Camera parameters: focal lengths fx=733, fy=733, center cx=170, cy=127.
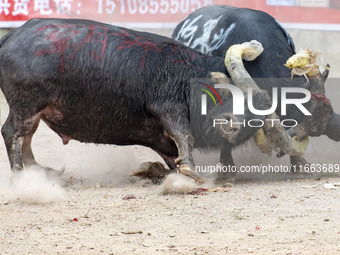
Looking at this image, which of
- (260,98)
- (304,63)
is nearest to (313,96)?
(304,63)

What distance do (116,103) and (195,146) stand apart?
762 millimetres

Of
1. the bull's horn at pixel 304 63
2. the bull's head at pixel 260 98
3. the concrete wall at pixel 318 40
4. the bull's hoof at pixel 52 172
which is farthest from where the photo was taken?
the concrete wall at pixel 318 40

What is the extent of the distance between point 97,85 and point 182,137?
2.65 feet

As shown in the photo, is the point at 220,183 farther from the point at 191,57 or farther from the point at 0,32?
the point at 0,32

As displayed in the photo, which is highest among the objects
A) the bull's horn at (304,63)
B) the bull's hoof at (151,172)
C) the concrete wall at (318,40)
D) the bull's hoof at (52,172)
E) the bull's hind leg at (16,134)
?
the bull's horn at (304,63)

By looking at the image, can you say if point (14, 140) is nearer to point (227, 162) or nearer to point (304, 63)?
point (227, 162)

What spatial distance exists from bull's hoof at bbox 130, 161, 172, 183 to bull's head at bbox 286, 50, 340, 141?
113cm

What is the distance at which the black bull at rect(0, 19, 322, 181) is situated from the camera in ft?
19.1

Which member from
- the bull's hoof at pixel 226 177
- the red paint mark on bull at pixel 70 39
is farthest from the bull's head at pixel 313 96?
the red paint mark on bull at pixel 70 39

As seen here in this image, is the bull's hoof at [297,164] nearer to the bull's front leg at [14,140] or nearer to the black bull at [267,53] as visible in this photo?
the black bull at [267,53]

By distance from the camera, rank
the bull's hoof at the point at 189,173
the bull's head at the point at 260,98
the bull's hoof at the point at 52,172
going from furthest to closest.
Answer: the bull's hoof at the point at 52,172, the bull's head at the point at 260,98, the bull's hoof at the point at 189,173

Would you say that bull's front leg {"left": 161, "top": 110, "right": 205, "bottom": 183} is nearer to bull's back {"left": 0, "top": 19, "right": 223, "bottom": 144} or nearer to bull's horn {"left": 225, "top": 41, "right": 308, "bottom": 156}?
bull's back {"left": 0, "top": 19, "right": 223, "bottom": 144}

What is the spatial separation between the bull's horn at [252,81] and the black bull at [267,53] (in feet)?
0.55

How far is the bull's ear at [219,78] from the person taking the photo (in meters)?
5.95
